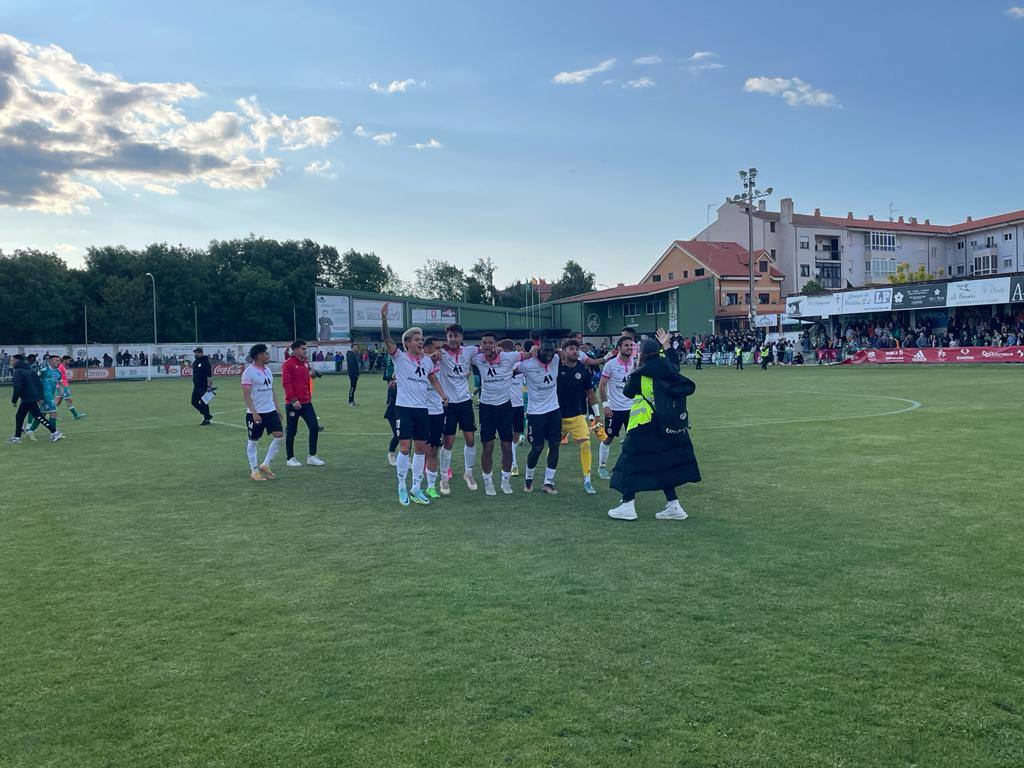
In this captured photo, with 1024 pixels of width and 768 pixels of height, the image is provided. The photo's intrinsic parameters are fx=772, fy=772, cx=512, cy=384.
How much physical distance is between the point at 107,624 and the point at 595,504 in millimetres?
5781

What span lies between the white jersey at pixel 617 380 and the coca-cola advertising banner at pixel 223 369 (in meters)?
46.4

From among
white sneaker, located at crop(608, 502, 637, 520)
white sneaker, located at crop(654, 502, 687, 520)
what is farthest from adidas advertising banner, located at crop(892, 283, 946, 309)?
white sneaker, located at crop(608, 502, 637, 520)

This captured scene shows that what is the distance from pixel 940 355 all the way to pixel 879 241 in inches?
1890

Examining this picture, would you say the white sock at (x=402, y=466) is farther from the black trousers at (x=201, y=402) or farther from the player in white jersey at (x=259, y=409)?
the black trousers at (x=201, y=402)

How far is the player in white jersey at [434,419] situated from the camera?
10281 mm

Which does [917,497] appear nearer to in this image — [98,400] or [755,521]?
[755,521]

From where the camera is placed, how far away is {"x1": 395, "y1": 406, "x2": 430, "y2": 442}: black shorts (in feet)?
32.2

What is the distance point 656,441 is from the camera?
28.8ft

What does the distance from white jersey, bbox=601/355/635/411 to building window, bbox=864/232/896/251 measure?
84601mm

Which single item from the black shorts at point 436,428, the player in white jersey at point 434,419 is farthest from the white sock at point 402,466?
the black shorts at point 436,428

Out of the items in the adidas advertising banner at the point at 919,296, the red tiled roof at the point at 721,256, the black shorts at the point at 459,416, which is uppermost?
the red tiled roof at the point at 721,256

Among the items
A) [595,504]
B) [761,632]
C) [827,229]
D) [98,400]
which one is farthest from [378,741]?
[827,229]

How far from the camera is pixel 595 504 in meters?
9.80

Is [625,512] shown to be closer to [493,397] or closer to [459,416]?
[493,397]
